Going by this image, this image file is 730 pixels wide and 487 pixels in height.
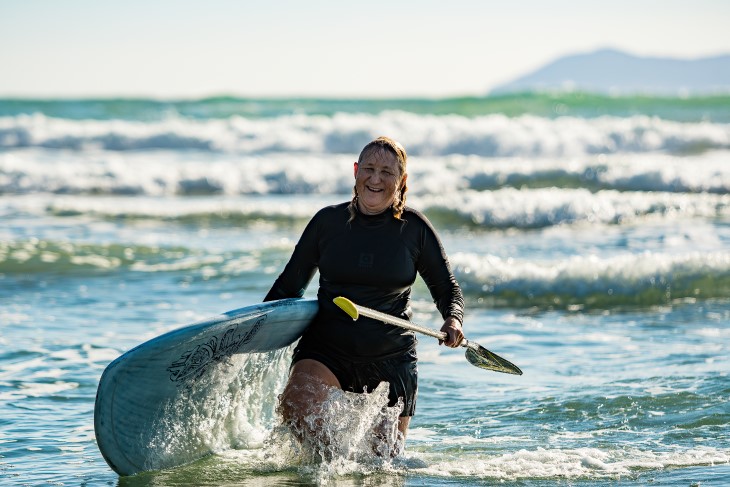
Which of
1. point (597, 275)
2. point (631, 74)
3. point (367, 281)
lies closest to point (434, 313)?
point (597, 275)

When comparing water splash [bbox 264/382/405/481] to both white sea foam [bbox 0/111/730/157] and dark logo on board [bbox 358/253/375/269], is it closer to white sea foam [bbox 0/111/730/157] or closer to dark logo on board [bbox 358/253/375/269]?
dark logo on board [bbox 358/253/375/269]

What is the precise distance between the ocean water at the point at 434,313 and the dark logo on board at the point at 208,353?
259 millimetres

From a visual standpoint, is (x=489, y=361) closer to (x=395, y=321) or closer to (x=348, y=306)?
(x=395, y=321)

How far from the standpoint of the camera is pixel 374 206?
183 inches

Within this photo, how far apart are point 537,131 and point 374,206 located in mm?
23190

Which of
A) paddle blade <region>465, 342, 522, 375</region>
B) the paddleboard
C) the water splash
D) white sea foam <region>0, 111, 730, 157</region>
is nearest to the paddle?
paddle blade <region>465, 342, 522, 375</region>

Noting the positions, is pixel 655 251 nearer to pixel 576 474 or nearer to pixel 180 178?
pixel 576 474

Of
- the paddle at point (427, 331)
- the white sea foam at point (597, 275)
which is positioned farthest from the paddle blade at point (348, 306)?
the white sea foam at point (597, 275)

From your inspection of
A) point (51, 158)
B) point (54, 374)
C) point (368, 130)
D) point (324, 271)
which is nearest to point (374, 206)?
point (324, 271)

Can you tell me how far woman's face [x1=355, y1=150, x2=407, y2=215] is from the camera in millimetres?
4590

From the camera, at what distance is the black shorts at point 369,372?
469 centimetres

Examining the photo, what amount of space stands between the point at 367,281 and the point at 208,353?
29.2 inches

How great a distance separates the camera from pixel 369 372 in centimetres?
471

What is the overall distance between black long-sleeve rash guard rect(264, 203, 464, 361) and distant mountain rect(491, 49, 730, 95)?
50.2 metres
